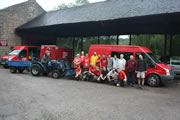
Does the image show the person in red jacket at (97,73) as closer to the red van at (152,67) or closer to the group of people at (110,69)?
the group of people at (110,69)

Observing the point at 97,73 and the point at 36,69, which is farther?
the point at 36,69

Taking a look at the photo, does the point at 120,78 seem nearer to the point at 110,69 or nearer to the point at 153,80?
the point at 110,69

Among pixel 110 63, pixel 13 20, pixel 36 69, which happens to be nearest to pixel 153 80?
pixel 110 63

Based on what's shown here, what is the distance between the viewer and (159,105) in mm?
4801

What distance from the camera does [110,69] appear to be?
8500 millimetres

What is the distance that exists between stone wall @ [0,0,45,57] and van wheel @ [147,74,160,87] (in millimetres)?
17131

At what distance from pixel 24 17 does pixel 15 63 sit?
11.1 m

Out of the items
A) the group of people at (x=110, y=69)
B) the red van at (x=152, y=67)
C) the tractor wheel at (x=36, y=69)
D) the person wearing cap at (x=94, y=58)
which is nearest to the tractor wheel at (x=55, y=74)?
the tractor wheel at (x=36, y=69)

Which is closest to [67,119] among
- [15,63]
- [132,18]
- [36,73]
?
[36,73]

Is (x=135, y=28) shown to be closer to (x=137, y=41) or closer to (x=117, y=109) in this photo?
(x=117, y=109)

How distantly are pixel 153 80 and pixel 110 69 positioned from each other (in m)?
2.43

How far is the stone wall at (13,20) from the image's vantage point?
17.6 m

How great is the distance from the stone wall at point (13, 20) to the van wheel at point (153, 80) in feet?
56.2

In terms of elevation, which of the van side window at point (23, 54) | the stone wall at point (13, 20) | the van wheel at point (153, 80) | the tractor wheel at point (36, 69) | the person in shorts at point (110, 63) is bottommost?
the van wheel at point (153, 80)
